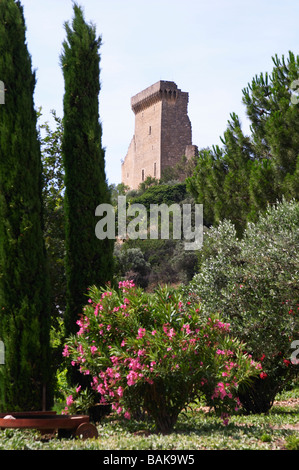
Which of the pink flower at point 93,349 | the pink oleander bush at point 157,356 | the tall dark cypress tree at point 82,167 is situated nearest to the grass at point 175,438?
the pink oleander bush at point 157,356

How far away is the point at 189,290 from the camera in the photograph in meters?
8.98

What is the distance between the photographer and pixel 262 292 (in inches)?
311

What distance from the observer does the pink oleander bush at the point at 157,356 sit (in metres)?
5.85

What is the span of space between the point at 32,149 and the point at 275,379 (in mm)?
5029

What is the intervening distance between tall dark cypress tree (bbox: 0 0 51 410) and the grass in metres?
1.11

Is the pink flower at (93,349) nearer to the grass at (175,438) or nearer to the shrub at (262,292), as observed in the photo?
the grass at (175,438)

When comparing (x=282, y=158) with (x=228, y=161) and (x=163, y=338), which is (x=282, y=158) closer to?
(x=228, y=161)

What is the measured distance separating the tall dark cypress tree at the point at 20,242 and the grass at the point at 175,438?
111 cm

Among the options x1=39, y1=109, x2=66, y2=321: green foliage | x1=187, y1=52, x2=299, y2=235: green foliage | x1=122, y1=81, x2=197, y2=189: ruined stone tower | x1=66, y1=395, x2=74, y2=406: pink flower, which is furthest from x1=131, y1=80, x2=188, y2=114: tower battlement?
x1=66, y1=395, x2=74, y2=406: pink flower

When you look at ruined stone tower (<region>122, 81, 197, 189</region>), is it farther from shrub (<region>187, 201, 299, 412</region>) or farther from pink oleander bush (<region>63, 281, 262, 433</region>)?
pink oleander bush (<region>63, 281, 262, 433</region>)

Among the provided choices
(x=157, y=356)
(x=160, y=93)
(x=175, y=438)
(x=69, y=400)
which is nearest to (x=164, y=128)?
(x=160, y=93)

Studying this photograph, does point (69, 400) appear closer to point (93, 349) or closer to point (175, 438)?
point (93, 349)

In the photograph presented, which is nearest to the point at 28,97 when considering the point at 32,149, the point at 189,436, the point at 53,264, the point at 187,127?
the point at 32,149

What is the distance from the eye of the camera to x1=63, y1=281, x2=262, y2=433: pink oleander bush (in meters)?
5.85
